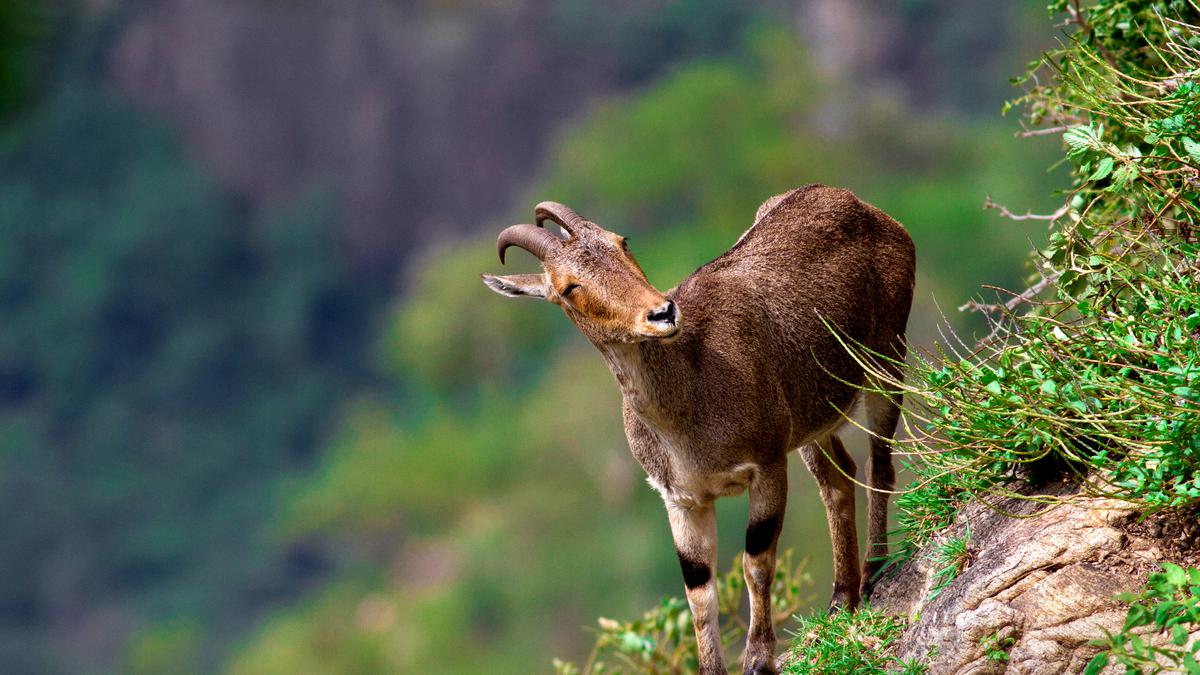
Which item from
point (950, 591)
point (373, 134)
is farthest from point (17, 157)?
point (950, 591)

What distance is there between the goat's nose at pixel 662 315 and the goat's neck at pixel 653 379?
32 centimetres

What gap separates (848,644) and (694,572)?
3.09 ft

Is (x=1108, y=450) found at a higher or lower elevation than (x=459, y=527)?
lower

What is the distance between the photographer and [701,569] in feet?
24.3

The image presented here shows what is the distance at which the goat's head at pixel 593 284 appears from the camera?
666 centimetres

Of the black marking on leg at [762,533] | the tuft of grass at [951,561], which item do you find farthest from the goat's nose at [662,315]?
the tuft of grass at [951,561]

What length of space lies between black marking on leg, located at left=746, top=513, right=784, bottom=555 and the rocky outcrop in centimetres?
105

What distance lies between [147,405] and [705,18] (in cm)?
2064

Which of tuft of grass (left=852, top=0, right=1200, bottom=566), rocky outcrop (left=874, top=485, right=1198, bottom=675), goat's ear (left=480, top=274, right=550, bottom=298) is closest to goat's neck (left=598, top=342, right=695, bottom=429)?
goat's ear (left=480, top=274, right=550, bottom=298)

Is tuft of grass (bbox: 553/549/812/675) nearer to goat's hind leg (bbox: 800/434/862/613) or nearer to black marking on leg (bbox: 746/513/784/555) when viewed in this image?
goat's hind leg (bbox: 800/434/862/613)

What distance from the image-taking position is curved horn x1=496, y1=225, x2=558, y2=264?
23.3 feet

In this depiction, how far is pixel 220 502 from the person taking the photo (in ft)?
140

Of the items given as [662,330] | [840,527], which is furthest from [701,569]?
[662,330]

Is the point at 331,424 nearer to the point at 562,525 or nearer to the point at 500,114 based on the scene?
the point at 500,114
